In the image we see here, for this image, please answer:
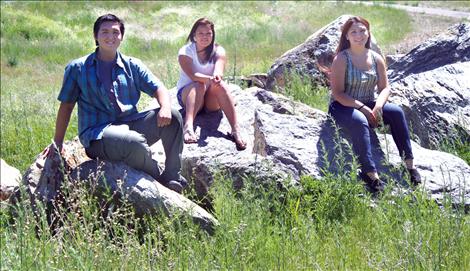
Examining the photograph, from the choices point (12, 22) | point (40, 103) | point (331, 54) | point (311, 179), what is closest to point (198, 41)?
point (311, 179)

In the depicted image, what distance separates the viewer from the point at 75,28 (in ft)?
100

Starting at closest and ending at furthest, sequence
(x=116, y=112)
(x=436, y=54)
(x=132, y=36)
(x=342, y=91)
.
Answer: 1. (x=116, y=112)
2. (x=342, y=91)
3. (x=436, y=54)
4. (x=132, y=36)

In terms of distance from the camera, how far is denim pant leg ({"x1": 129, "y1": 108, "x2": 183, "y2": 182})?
601 cm

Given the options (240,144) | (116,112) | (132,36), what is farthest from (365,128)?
(132,36)

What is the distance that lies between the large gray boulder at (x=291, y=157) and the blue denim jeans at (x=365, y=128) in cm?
10

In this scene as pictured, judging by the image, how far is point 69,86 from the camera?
5.83m

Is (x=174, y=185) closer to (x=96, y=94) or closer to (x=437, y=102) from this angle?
(x=96, y=94)

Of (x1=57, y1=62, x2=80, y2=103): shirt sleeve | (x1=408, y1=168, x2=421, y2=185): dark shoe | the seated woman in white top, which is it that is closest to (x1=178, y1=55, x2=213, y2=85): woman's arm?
the seated woman in white top

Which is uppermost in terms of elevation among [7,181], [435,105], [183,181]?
[435,105]

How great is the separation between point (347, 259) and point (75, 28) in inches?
1086

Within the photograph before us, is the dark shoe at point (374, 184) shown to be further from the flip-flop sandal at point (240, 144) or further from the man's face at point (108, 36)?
the man's face at point (108, 36)

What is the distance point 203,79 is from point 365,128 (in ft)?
6.03

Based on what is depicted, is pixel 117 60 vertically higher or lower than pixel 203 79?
higher

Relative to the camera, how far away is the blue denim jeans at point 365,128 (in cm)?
611
